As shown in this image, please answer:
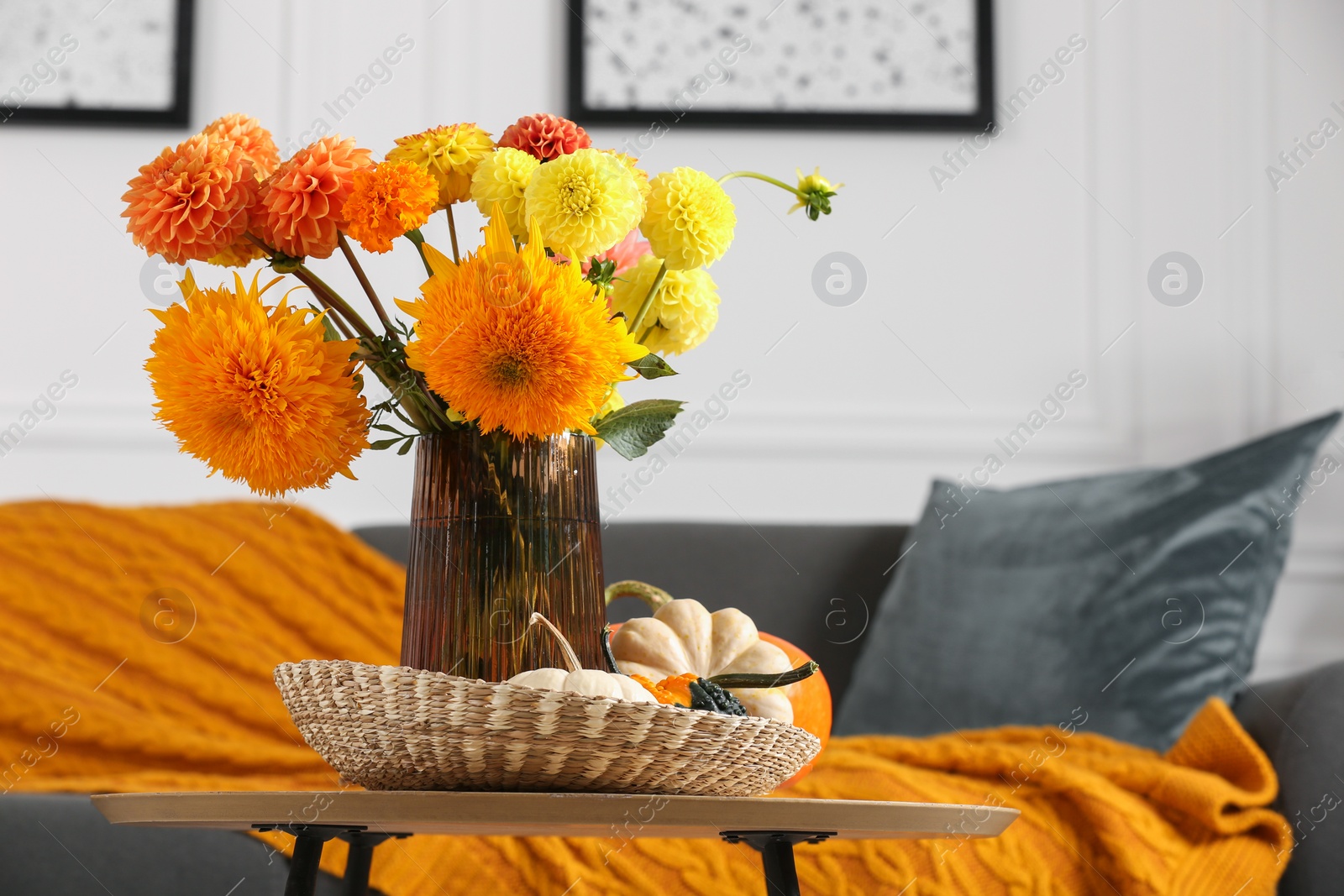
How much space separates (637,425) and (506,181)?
0.19m

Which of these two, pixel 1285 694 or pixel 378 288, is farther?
pixel 378 288

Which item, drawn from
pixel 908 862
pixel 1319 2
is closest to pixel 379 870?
pixel 908 862

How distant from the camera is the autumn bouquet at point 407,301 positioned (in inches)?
28.0

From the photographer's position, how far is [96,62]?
2195 millimetres

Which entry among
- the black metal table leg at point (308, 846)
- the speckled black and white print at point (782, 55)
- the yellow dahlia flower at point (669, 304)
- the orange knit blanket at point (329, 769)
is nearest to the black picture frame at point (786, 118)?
the speckled black and white print at point (782, 55)

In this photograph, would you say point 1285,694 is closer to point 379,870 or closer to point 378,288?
point 379,870

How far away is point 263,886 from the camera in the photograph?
3.85ft

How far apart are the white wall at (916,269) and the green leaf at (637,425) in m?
1.26

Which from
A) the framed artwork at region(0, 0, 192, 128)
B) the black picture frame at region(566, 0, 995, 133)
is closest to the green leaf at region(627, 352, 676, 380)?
the black picture frame at region(566, 0, 995, 133)

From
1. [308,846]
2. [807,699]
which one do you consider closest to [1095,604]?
[807,699]

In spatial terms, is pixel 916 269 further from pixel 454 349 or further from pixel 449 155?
pixel 454 349

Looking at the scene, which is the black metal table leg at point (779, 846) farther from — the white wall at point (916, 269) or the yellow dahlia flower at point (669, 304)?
the white wall at point (916, 269)

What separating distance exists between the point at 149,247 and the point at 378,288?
1.42 meters

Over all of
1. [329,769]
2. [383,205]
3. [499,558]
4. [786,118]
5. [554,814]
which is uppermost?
[786,118]
